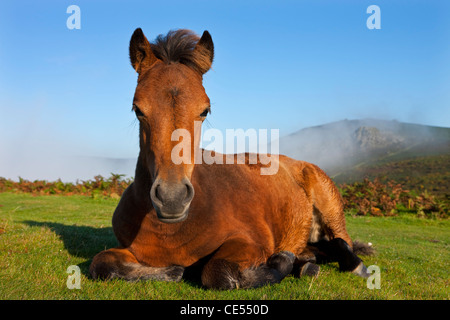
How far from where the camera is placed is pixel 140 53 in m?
4.21

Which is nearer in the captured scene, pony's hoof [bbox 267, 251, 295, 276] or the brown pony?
the brown pony

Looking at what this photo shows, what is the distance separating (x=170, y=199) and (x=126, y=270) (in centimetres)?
146

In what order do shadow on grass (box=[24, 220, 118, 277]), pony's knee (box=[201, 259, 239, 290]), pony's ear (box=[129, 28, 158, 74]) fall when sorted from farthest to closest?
shadow on grass (box=[24, 220, 118, 277]), pony's ear (box=[129, 28, 158, 74]), pony's knee (box=[201, 259, 239, 290])

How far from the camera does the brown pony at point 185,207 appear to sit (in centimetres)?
355

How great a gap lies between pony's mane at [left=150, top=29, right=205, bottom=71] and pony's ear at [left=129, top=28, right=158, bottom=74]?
0.44ft

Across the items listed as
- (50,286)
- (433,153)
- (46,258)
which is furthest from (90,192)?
(433,153)

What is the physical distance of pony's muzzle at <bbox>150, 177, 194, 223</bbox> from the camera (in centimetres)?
320

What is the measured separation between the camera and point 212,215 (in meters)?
4.38

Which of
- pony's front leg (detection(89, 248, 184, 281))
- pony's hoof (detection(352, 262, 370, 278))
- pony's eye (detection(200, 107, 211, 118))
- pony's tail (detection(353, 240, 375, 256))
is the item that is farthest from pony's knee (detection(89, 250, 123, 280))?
pony's tail (detection(353, 240, 375, 256))

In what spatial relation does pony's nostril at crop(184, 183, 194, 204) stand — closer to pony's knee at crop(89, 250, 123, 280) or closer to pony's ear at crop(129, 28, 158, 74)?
pony's knee at crop(89, 250, 123, 280)

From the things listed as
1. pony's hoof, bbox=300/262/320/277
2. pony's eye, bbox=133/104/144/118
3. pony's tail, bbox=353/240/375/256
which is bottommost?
pony's tail, bbox=353/240/375/256

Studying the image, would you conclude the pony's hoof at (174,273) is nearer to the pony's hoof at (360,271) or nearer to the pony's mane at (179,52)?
the pony's mane at (179,52)

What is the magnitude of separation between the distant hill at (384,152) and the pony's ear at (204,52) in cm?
2378

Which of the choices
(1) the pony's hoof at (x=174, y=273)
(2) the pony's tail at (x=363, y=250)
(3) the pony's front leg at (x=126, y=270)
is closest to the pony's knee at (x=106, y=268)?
(3) the pony's front leg at (x=126, y=270)
